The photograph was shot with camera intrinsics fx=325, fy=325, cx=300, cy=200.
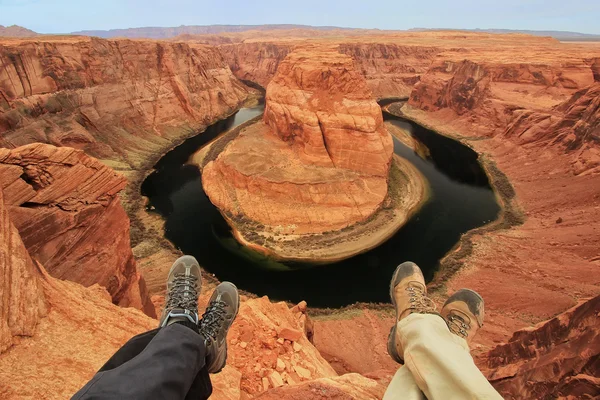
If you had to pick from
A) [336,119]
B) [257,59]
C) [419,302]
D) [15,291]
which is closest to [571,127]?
[336,119]

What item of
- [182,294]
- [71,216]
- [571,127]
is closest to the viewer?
[182,294]

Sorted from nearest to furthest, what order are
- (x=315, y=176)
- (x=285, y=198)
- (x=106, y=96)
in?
(x=285, y=198) < (x=315, y=176) < (x=106, y=96)

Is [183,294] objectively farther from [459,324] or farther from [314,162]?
[314,162]

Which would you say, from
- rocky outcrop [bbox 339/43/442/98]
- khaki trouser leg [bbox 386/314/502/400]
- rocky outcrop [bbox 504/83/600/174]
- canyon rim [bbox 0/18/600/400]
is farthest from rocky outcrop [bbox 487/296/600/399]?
rocky outcrop [bbox 339/43/442/98]

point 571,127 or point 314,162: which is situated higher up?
point 571,127

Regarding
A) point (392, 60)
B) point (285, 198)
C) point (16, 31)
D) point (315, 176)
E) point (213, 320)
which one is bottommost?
point (285, 198)

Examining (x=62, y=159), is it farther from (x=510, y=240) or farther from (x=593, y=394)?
(x=510, y=240)

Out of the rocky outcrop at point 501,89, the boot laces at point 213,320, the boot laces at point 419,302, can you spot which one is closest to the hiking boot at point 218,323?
the boot laces at point 213,320
